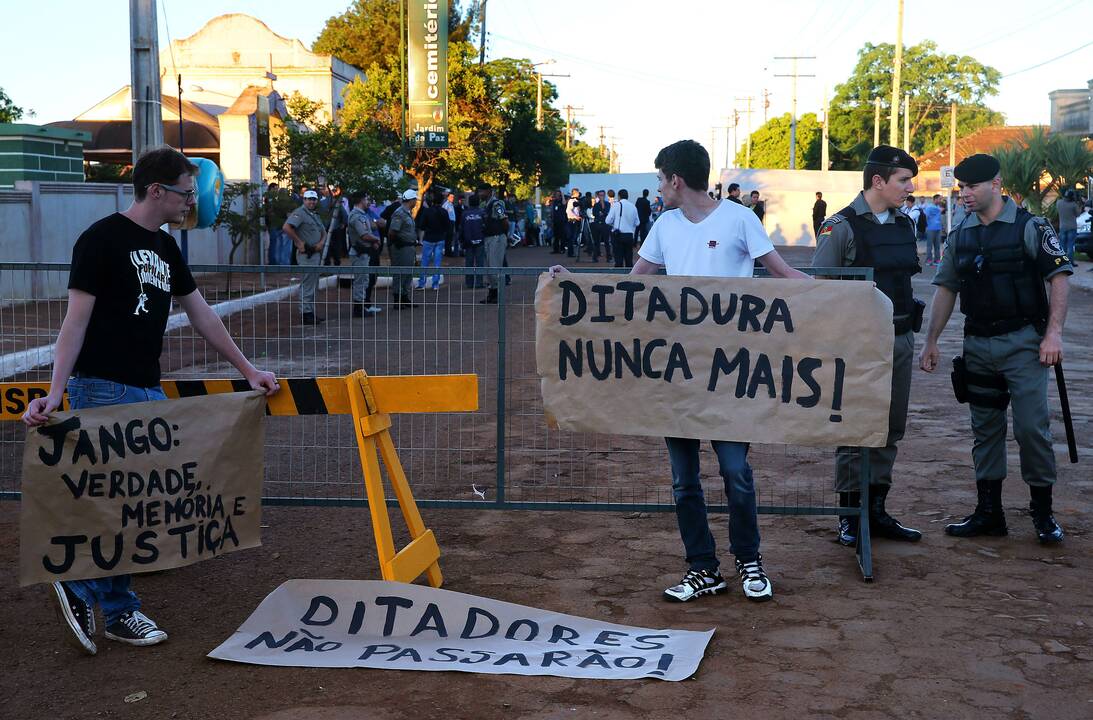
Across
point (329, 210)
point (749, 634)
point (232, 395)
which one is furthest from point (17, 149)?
point (749, 634)

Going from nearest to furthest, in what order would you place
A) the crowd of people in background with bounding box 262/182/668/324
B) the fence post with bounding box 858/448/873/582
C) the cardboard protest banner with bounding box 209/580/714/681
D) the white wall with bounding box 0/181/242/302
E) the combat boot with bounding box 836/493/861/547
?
1. the cardboard protest banner with bounding box 209/580/714/681
2. the fence post with bounding box 858/448/873/582
3. the combat boot with bounding box 836/493/861/547
4. the crowd of people in background with bounding box 262/182/668/324
5. the white wall with bounding box 0/181/242/302

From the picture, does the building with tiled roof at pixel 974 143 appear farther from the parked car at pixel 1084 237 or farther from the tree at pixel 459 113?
the parked car at pixel 1084 237

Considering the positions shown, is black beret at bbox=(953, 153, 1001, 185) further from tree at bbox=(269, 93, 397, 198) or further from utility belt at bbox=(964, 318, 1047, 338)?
tree at bbox=(269, 93, 397, 198)

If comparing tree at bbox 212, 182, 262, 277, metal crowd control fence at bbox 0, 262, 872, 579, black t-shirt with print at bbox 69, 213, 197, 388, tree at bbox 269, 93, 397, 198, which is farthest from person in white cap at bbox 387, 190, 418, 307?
black t-shirt with print at bbox 69, 213, 197, 388

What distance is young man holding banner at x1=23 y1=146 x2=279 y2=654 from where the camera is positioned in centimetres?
457

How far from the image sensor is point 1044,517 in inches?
242

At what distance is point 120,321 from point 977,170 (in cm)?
423

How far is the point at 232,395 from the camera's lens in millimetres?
5008

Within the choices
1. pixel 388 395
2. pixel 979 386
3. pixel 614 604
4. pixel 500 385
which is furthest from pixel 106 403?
pixel 979 386

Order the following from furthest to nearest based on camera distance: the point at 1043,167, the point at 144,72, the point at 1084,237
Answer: the point at 1043,167, the point at 1084,237, the point at 144,72

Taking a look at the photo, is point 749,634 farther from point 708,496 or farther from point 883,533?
point 708,496

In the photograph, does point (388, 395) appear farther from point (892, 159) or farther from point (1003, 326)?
point (1003, 326)

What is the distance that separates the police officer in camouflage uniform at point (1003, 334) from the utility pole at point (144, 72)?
10.3 meters

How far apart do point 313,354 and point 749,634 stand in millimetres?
2542
